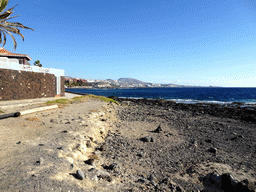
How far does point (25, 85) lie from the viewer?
18469mm

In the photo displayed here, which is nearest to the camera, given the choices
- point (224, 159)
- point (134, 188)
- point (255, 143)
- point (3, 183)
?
point (3, 183)

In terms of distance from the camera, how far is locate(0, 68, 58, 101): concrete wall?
53.6ft

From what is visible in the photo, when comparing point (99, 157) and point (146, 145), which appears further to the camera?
point (146, 145)

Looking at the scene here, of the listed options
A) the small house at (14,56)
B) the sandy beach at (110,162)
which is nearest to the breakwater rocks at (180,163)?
the sandy beach at (110,162)

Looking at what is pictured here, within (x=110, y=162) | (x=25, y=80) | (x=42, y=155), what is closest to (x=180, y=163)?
(x=110, y=162)

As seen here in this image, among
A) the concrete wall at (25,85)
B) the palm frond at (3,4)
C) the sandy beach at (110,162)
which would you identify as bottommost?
the sandy beach at (110,162)

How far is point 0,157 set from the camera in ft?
14.8

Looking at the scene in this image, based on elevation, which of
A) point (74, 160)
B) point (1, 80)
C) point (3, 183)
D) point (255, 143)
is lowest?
point (255, 143)

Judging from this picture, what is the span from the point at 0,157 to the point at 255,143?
13933 millimetres

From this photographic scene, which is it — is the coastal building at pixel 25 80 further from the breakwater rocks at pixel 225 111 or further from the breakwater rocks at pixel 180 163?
the breakwater rocks at pixel 225 111

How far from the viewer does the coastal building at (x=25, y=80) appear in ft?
53.9

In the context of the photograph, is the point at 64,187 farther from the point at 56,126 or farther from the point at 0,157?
the point at 56,126

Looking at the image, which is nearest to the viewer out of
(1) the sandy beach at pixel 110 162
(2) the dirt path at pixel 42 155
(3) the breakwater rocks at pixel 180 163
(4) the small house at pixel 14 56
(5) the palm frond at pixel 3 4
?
(2) the dirt path at pixel 42 155

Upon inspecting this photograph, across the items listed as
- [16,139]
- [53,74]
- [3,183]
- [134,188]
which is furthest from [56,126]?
[53,74]
